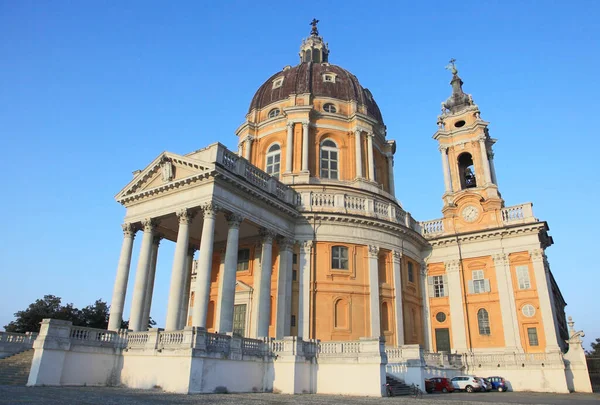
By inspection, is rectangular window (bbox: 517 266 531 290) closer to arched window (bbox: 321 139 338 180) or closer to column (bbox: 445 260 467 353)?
column (bbox: 445 260 467 353)

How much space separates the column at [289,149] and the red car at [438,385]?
15013 mm

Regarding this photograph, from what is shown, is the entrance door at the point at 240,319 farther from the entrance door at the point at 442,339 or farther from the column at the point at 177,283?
the entrance door at the point at 442,339

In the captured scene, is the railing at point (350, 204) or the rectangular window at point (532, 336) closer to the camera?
the railing at point (350, 204)

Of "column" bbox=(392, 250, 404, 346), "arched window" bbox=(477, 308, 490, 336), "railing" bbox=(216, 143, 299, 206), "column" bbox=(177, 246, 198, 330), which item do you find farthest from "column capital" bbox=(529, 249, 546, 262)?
"column" bbox=(177, 246, 198, 330)

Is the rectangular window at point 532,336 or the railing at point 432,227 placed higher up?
the railing at point 432,227

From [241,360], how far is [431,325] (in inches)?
663

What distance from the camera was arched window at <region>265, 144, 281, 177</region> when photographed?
31.1 metres

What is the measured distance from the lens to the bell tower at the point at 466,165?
30.8 metres

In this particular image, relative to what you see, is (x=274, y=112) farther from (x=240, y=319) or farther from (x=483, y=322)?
(x=483, y=322)

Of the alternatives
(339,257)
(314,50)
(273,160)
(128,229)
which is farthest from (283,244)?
(314,50)

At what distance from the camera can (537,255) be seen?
27.5 m

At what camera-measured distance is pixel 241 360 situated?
17062mm

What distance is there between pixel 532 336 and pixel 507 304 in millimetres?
2192

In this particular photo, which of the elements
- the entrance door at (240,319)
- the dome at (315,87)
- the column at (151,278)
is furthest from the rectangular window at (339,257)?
the dome at (315,87)
